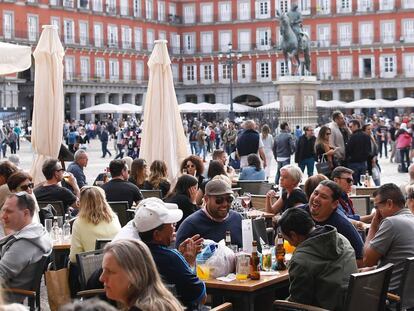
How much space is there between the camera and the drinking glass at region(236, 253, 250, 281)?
6059mm

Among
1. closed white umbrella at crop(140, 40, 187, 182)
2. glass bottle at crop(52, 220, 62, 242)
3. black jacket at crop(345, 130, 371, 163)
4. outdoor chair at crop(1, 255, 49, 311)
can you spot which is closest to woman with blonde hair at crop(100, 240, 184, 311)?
outdoor chair at crop(1, 255, 49, 311)

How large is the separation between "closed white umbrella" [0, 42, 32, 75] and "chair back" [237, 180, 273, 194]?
11.9 ft

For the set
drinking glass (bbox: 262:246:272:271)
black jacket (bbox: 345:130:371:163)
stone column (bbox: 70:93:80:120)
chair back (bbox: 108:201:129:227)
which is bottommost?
drinking glass (bbox: 262:246:272:271)

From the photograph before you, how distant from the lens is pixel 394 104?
47.4 m

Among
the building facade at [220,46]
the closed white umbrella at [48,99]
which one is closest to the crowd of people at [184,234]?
the closed white umbrella at [48,99]

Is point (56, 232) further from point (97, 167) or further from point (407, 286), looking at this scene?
point (97, 167)

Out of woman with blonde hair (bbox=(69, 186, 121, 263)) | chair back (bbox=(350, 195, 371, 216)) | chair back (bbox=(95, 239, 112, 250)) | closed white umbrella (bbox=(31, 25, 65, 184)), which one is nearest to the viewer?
chair back (bbox=(95, 239, 112, 250))

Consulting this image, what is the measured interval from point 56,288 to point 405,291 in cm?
254

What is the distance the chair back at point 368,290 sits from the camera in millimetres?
5074

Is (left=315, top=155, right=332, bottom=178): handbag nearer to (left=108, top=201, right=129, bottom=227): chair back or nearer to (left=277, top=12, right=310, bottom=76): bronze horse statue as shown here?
(left=108, top=201, right=129, bottom=227): chair back

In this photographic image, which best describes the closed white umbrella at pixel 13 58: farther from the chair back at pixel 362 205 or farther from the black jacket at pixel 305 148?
the black jacket at pixel 305 148

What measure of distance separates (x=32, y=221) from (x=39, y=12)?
54.0 meters

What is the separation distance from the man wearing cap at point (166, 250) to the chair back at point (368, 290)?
953mm

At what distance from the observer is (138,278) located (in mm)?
3715
